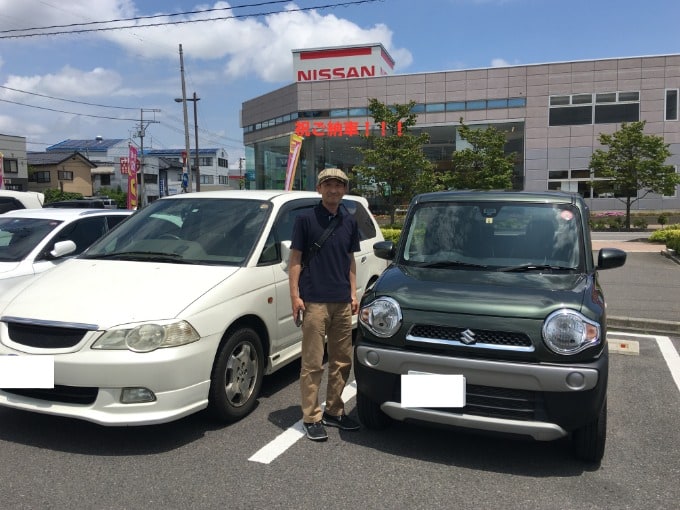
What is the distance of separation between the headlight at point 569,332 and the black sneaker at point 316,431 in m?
1.59

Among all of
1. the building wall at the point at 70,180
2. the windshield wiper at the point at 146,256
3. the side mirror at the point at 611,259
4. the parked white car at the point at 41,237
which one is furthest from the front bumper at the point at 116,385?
the building wall at the point at 70,180

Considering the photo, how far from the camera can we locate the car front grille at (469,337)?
3.14m

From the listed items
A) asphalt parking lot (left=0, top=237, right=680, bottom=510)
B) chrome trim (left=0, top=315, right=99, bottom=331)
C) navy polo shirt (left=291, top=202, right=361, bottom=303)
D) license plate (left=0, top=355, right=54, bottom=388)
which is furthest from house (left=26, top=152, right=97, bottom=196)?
navy polo shirt (left=291, top=202, right=361, bottom=303)

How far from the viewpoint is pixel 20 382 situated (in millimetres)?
3395

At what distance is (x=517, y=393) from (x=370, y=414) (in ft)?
3.54

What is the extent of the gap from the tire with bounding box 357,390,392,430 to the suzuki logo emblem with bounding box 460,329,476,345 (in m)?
0.86

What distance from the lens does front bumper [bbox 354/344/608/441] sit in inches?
120

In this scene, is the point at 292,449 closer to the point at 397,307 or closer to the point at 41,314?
the point at 397,307

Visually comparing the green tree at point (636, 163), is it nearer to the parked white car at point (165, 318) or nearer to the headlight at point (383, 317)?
the parked white car at point (165, 318)

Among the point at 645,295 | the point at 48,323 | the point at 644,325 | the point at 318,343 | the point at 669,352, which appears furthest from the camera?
the point at 645,295

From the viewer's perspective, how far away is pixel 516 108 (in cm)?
3397

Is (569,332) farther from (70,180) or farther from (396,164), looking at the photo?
(70,180)

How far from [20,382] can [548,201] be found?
3889 millimetres

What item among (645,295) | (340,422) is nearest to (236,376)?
(340,422)
